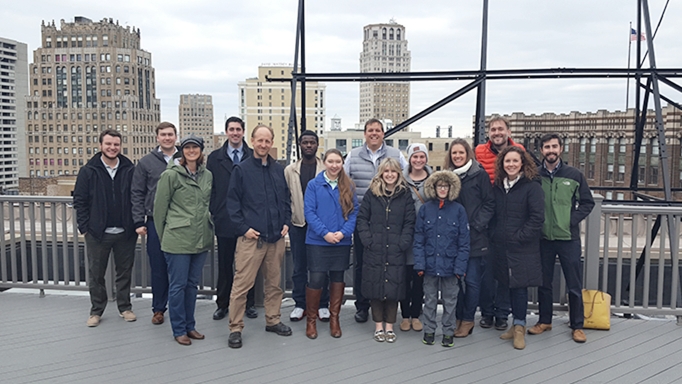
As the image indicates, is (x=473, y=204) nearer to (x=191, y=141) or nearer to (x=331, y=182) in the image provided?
(x=331, y=182)

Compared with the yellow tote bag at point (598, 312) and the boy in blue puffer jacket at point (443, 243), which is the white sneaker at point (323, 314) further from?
the yellow tote bag at point (598, 312)

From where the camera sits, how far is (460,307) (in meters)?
4.31

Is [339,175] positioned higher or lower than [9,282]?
higher

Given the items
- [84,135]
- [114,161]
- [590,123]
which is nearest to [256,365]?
[114,161]

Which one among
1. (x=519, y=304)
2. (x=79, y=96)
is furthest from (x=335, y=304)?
(x=79, y=96)

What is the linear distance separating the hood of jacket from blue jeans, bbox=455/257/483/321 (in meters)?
0.55

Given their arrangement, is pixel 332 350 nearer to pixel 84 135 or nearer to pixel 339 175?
pixel 339 175

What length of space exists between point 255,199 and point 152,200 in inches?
37.2

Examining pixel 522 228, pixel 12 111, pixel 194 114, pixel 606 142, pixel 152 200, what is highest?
pixel 194 114

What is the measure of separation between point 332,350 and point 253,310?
1.04 meters

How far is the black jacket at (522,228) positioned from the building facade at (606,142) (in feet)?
216

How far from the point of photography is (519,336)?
13.3ft

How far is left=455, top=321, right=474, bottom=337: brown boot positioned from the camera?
4.23 m

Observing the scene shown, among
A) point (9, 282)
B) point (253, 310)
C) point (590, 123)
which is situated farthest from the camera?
point (590, 123)
